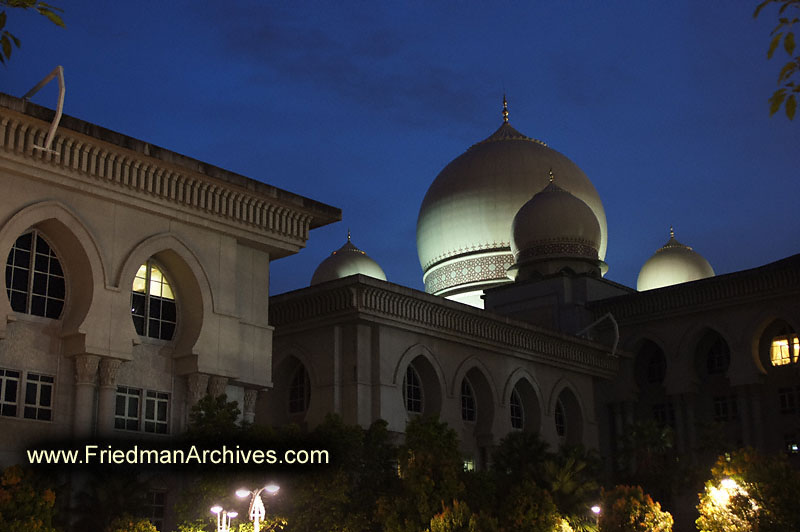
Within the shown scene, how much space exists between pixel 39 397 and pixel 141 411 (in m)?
1.73

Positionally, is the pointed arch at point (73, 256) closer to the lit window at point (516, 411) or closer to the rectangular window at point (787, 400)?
the lit window at point (516, 411)

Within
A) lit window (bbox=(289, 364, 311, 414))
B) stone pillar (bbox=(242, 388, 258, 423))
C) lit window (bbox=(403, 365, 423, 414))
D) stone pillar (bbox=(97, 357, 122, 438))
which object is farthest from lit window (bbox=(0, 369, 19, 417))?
lit window (bbox=(403, 365, 423, 414))

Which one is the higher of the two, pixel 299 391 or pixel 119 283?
pixel 119 283

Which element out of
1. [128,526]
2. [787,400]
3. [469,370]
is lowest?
[128,526]

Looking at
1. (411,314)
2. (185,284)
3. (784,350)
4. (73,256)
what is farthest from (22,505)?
(784,350)

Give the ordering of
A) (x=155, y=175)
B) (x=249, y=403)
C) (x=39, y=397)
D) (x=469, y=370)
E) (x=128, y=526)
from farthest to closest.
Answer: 1. (x=469, y=370)
2. (x=249, y=403)
3. (x=155, y=175)
4. (x=39, y=397)
5. (x=128, y=526)

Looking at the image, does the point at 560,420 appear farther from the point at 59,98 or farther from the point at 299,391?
the point at 59,98

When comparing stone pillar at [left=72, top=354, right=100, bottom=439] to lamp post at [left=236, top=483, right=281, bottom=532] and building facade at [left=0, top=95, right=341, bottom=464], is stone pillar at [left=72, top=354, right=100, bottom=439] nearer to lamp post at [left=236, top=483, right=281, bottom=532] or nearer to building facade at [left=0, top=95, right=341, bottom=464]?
building facade at [left=0, top=95, right=341, bottom=464]

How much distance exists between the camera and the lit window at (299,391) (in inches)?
930

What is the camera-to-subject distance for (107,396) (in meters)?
15.6

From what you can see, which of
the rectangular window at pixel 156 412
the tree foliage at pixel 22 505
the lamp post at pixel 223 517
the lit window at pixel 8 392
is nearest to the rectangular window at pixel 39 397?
the lit window at pixel 8 392

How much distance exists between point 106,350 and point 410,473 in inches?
199

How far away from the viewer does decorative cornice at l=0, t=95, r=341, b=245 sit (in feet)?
49.3

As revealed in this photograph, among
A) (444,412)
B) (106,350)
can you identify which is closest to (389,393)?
(444,412)
